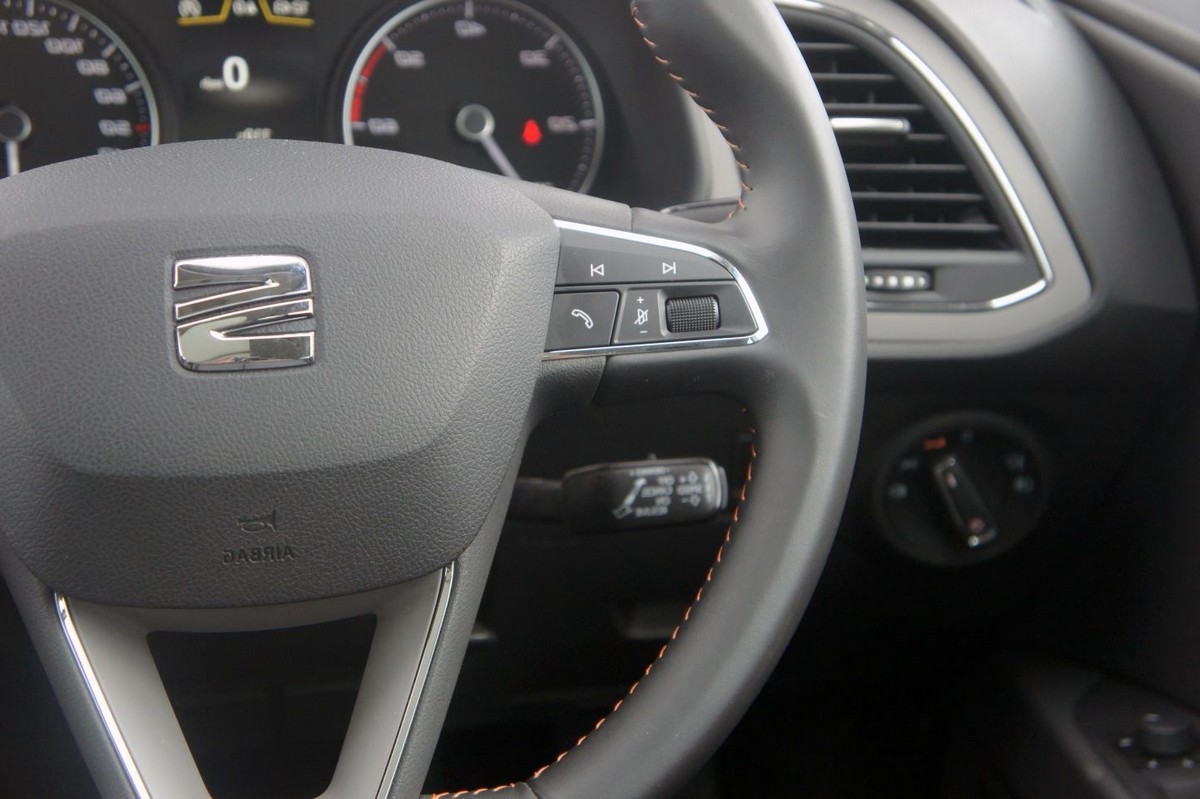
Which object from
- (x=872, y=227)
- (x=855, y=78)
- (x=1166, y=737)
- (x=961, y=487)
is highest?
(x=855, y=78)

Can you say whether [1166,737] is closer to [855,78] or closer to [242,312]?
[855,78]

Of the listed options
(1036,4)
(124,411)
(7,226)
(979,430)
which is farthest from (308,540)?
(1036,4)

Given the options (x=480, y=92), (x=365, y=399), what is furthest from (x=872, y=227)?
(x=365, y=399)

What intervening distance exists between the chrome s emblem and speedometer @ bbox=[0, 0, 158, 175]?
27.7 inches

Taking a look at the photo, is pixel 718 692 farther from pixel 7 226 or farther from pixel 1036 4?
pixel 1036 4

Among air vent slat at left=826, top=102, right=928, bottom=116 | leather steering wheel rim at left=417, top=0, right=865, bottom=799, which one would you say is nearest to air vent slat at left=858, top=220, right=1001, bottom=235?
air vent slat at left=826, top=102, right=928, bottom=116

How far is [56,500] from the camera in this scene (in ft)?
2.27

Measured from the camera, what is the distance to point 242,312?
2.34 feet

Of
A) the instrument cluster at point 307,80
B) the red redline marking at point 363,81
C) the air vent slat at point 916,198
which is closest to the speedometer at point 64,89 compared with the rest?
the instrument cluster at point 307,80

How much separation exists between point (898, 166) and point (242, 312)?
77 centimetres

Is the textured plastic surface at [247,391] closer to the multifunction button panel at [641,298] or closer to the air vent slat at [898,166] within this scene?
the multifunction button panel at [641,298]

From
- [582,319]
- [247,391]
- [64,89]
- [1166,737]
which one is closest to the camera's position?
[247,391]

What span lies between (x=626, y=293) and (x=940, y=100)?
1.98 ft

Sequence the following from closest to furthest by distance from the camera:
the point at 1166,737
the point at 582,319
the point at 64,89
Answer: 1. the point at 582,319
2. the point at 1166,737
3. the point at 64,89
